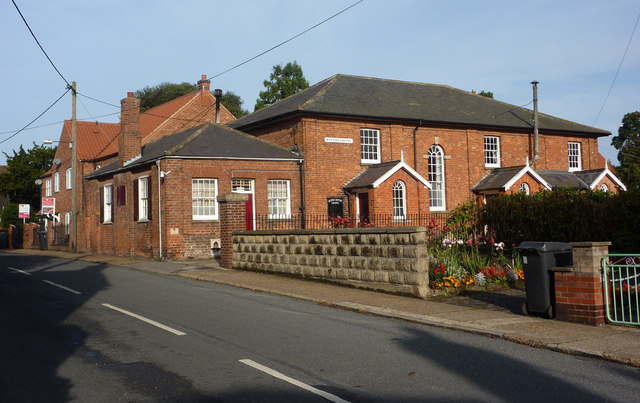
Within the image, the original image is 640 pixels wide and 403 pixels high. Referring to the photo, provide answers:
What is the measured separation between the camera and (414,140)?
3019cm

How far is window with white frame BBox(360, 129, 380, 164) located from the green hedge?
12.3m

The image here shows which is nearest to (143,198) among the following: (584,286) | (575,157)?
(584,286)

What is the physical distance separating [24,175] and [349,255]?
167 ft

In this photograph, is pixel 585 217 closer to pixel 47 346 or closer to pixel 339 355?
pixel 339 355

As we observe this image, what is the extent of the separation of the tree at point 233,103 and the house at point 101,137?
2122 cm

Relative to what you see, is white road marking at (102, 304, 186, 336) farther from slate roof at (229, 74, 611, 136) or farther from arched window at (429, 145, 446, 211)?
arched window at (429, 145, 446, 211)

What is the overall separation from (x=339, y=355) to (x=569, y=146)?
1286 inches

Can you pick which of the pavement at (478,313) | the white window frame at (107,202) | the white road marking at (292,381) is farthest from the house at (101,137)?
the white road marking at (292,381)

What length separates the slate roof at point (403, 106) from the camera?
93.9 feet

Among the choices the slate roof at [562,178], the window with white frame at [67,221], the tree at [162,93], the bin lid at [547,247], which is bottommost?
the bin lid at [547,247]

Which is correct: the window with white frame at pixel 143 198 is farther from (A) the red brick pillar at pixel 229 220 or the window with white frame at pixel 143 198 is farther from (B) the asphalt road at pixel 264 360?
(B) the asphalt road at pixel 264 360

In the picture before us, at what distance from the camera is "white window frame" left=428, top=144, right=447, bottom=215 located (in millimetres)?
30906

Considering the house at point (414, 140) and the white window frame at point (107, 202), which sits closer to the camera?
the house at point (414, 140)

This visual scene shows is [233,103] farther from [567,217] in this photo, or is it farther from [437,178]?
[567,217]
